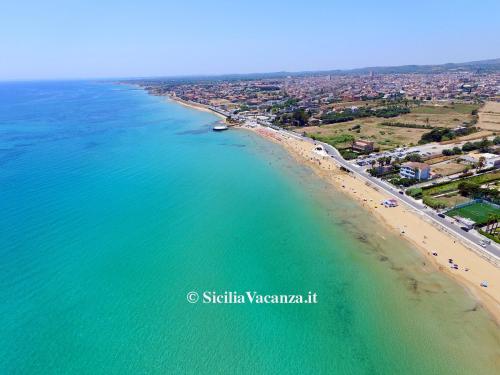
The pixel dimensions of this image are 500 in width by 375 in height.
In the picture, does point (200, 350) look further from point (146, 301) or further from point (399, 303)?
point (399, 303)

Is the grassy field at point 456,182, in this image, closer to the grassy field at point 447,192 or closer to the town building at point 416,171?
the grassy field at point 447,192

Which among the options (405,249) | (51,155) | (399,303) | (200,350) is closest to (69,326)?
(200,350)

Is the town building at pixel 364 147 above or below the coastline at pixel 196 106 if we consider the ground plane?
above

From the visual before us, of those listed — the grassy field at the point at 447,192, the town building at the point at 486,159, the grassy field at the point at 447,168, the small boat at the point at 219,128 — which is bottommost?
the small boat at the point at 219,128

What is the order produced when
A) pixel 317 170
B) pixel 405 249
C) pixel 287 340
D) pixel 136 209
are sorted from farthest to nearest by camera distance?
pixel 317 170 → pixel 136 209 → pixel 405 249 → pixel 287 340

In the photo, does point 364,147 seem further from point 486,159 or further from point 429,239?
point 429,239

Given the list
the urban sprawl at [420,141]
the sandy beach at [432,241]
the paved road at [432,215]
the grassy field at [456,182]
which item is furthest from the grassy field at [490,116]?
the sandy beach at [432,241]

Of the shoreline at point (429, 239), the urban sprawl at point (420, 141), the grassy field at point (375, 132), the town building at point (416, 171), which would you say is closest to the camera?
the shoreline at point (429, 239)
